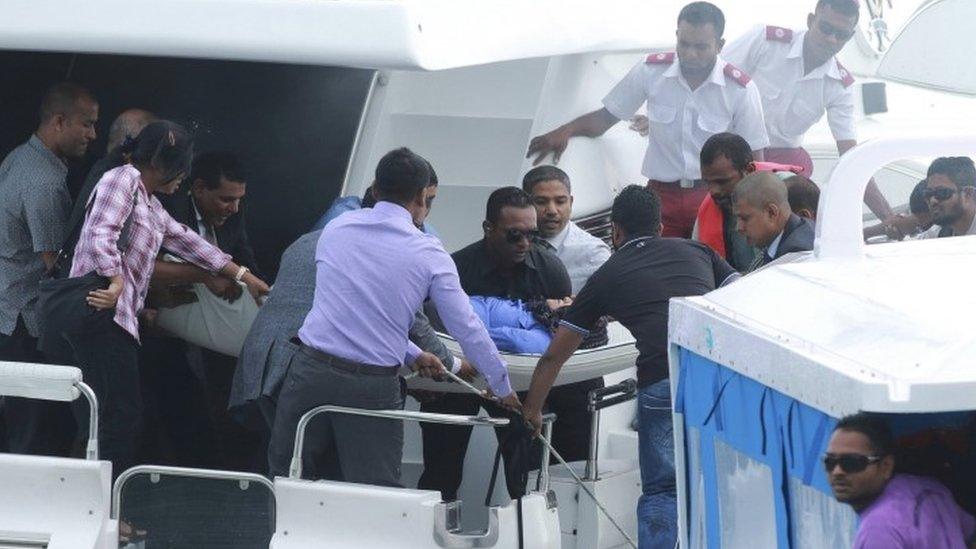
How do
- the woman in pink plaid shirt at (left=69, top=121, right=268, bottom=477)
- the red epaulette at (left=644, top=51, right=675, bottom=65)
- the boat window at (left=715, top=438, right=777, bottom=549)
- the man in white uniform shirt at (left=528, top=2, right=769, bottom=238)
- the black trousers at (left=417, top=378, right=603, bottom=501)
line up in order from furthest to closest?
the red epaulette at (left=644, top=51, right=675, bottom=65)
the man in white uniform shirt at (left=528, top=2, right=769, bottom=238)
the black trousers at (left=417, top=378, right=603, bottom=501)
the woman in pink plaid shirt at (left=69, top=121, right=268, bottom=477)
the boat window at (left=715, top=438, right=777, bottom=549)

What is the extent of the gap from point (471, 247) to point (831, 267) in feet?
8.86

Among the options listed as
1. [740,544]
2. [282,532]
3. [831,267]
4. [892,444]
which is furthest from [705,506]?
[282,532]

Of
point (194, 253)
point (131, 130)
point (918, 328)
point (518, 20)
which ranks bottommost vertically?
point (918, 328)

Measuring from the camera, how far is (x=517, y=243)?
22.4 ft

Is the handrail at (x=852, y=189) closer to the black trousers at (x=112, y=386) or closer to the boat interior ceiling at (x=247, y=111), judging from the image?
the black trousers at (x=112, y=386)

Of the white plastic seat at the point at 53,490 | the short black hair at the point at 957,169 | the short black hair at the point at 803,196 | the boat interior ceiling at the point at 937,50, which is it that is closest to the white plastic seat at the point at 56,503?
the white plastic seat at the point at 53,490

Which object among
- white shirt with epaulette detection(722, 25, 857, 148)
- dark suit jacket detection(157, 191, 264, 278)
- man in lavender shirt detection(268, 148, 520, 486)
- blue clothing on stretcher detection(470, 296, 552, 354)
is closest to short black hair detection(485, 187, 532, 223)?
blue clothing on stretcher detection(470, 296, 552, 354)

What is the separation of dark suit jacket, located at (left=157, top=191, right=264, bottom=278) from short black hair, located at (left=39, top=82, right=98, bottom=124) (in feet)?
1.60

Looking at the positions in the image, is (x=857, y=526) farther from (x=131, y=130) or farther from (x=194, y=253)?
(x=131, y=130)

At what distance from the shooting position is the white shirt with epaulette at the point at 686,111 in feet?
26.0

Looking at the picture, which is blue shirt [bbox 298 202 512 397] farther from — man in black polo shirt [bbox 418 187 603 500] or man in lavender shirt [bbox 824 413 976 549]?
man in lavender shirt [bbox 824 413 976 549]

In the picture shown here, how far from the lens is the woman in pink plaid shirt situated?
20.5ft

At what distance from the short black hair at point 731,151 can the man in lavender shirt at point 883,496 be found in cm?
329

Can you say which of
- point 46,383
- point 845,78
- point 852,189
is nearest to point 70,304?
point 46,383
